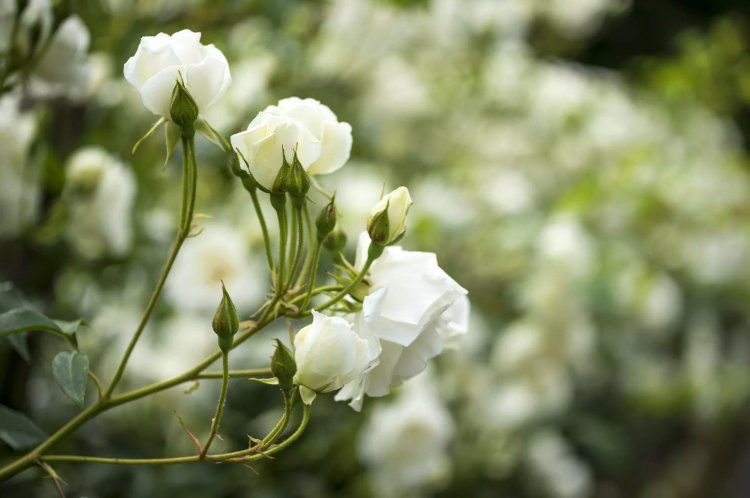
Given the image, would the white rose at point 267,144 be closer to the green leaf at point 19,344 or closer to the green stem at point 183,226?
the green stem at point 183,226

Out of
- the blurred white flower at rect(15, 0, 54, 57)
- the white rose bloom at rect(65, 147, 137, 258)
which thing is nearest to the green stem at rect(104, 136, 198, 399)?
the blurred white flower at rect(15, 0, 54, 57)

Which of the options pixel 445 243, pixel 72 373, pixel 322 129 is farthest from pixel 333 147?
pixel 445 243

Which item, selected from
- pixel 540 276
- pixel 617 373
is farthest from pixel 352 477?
pixel 617 373

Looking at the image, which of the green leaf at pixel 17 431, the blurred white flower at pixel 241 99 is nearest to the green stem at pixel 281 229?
the green leaf at pixel 17 431

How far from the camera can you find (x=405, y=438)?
83cm

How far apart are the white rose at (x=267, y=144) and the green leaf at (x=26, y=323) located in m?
0.11

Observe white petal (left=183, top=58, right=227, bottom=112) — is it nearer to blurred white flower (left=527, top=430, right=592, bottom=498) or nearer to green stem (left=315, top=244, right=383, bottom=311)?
green stem (left=315, top=244, right=383, bottom=311)

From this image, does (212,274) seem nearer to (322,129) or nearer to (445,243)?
(445,243)

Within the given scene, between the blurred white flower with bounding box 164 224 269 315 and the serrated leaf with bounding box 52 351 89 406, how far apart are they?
47 centimetres

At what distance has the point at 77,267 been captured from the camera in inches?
28.3

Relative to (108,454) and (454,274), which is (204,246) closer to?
(108,454)

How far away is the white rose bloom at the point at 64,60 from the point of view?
462 millimetres

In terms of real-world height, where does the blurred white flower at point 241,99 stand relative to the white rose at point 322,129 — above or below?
below

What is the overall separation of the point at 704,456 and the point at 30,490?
1.26 m
